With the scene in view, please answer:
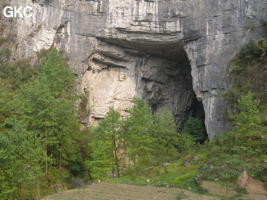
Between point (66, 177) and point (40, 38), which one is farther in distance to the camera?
point (40, 38)

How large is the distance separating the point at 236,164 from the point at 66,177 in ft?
31.7

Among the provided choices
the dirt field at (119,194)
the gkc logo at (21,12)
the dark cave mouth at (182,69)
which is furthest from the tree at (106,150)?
the gkc logo at (21,12)

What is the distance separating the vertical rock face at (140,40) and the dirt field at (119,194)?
1672cm

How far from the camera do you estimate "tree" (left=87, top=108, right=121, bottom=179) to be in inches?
767

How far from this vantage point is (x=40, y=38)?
29.7m

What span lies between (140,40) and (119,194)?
72.2ft

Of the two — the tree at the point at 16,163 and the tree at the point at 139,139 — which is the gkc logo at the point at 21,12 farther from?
the tree at the point at 16,163

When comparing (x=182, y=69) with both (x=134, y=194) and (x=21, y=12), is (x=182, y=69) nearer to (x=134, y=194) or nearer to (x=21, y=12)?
(x=21, y=12)

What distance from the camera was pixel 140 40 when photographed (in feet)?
99.8

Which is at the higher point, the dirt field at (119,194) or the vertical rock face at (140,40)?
the vertical rock face at (140,40)

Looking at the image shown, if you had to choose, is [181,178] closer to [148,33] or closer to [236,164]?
[236,164]

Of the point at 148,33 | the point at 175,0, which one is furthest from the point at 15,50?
the point at 175,0

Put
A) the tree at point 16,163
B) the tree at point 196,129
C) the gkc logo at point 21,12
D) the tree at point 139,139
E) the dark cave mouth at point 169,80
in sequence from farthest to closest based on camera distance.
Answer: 1. the tree at point 196,129
2. the dark cave mouth at point 169,80
3. the gkc logo at point 21,12
4. the tree at point 139,139
5. the tree at point 16,163

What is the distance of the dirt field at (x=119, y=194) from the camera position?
9.30 m
